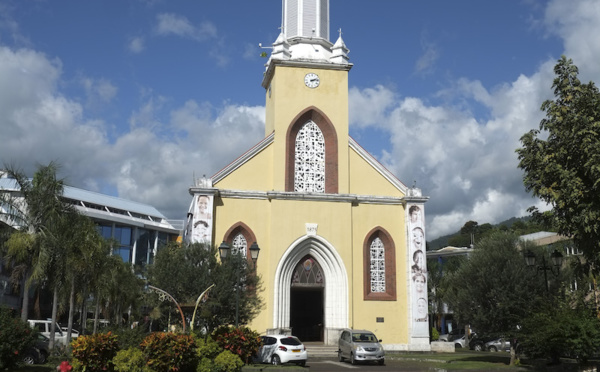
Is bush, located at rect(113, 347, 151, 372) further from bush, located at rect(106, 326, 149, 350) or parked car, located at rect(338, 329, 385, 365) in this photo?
parked car, located at rect(338, 329, 385, 365)

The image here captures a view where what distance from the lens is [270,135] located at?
34188mm

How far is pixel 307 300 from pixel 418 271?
7.96 m

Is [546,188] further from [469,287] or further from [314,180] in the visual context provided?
[314,180]

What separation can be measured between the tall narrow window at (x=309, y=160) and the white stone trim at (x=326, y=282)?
10.7 feet

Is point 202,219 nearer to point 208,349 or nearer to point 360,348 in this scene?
point 360,348

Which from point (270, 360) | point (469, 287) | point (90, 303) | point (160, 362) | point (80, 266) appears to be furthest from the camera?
point (90, 303)

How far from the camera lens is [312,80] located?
Result: 35312 millimetres

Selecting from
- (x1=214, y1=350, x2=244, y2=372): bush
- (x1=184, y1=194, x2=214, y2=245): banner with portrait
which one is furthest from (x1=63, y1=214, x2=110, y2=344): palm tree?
(x1=214, y1=350, x2=244, y2=372): bush

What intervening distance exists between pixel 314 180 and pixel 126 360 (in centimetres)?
2002

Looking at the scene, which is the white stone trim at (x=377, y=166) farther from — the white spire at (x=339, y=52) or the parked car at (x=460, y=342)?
the parked car at (x=460, y=342)

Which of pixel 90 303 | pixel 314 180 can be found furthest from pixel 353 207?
pixel 90 303

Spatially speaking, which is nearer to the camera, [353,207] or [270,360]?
[270,360]

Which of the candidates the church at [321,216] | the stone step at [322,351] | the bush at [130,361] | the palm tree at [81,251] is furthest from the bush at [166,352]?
the stone step at [322,351]

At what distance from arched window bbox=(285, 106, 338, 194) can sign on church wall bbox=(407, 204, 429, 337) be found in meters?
5.05
